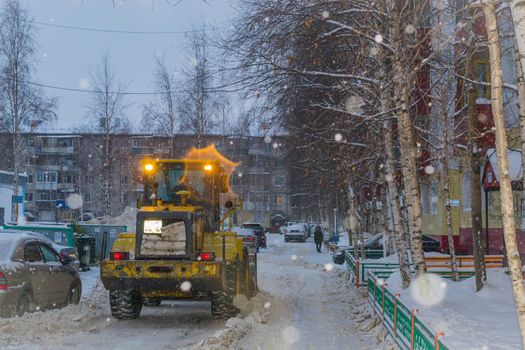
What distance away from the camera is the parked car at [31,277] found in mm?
10180

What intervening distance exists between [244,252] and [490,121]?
10720mm

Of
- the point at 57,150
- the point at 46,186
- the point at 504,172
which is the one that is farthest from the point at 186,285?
the point at 46,186

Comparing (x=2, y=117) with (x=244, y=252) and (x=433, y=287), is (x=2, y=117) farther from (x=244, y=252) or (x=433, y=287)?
(x=433, y=287)

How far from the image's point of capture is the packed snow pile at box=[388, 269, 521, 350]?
25.4ft

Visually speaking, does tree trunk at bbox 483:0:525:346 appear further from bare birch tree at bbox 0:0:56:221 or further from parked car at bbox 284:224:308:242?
parked car at bbox 284:224:308:242

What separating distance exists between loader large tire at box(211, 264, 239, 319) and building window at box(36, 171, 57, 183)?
77482 millimetres

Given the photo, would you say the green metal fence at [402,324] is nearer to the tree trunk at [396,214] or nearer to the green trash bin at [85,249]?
the tree trunk at [396,214]

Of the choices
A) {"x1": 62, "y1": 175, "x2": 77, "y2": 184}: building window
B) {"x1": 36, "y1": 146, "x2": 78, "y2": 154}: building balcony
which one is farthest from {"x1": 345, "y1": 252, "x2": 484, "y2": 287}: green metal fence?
{"x1": 36, "y1": 146, "x2": 78, "y2": 154}: building balcony

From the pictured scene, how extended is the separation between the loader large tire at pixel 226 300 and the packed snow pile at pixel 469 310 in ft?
10.1

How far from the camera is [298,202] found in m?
74.0

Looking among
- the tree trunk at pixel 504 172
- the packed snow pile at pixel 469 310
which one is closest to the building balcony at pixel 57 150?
the packed snow pile at pixel 469 310

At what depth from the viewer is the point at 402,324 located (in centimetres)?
766

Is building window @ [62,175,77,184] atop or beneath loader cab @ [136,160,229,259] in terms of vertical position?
atop

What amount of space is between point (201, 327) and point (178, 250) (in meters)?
1.43
